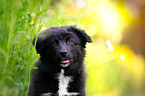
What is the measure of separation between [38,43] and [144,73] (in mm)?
5385

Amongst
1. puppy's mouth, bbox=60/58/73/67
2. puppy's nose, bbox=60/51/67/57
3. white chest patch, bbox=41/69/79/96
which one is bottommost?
white chest patch, bbox=41/69/79/96

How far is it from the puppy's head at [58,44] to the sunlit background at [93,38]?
212 millimetres

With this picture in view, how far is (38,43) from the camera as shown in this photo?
3451 mm

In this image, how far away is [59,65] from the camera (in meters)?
3.41

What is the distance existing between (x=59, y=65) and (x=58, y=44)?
325 millimetres

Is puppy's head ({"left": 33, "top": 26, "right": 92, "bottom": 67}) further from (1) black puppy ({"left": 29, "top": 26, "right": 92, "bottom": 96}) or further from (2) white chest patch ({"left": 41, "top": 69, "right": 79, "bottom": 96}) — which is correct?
(2) white chest patch ({"left": 41, "top": 69, "right": 79, "bottom": 96})

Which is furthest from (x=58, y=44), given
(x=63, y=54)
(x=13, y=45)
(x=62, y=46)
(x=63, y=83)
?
(x=13, y=45)

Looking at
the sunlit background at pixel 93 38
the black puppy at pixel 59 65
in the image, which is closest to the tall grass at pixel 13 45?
the sunlit background at pixel 93 38

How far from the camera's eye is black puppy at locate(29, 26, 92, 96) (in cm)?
323

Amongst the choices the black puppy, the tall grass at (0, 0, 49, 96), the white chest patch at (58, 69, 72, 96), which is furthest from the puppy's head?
the tall grass at (0, 0, 49, 96)

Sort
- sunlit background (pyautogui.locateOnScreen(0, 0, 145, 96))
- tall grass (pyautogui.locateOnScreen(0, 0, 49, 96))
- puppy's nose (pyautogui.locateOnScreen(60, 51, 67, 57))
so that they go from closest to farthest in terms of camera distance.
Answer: tall grass (pyautogui.locateOnScreen(0, 0, 49, 96)), sunlit background (pyautogui.locateOnScreen(0, 0, 145, 96)), puppy's nose (pyautogui.locateOnScreen(60, 51, 67, 57))

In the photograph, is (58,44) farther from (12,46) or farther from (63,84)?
(12,46)

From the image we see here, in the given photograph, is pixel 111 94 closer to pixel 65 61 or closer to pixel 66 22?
pixel 66 22

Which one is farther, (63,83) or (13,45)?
(63,83)
